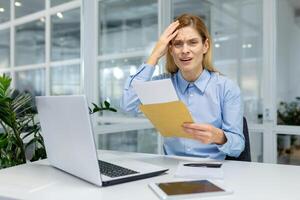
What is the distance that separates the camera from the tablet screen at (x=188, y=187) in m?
0.90

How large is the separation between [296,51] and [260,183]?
259 centimetres

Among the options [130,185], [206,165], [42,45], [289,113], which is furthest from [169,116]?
[289,113]

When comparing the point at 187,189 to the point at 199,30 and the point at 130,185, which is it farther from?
the point at 199,30

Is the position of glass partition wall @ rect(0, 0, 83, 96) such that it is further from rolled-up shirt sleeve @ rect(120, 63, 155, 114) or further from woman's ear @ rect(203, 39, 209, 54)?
woman's ear @ rect(203, 39, 209, 54)

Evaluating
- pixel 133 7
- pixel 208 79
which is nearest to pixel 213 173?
pixel 208 79

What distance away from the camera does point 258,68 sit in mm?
3406

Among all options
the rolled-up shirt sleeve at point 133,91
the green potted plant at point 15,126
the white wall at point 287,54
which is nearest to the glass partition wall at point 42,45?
the green potted plant at point 15,126

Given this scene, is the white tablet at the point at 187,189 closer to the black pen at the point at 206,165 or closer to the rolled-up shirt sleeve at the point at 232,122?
the black pen at the point at 206,165

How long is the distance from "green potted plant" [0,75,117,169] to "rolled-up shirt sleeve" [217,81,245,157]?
633mm

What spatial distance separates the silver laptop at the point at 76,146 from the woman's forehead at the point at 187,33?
66cm

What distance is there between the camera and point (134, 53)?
3746mm

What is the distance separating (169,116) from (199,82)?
17.2 inches

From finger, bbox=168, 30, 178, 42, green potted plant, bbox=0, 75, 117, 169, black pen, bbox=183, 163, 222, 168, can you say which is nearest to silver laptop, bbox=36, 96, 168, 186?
black pen, bbox=183, 163, 222, 168

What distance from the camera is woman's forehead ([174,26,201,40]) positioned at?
161 cm
